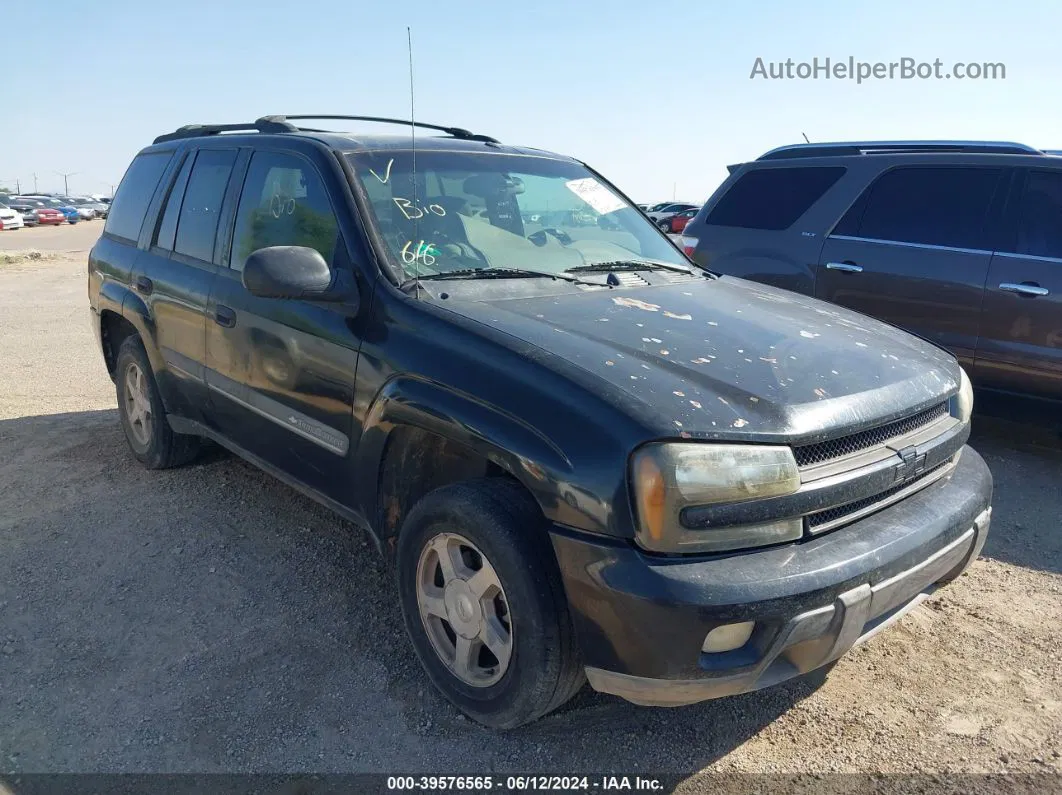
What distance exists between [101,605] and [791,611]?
269cm

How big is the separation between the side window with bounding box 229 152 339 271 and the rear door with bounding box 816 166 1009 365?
12.0ft

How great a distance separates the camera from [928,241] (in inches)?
208

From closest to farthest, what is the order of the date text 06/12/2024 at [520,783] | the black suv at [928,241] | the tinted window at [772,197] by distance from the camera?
the date text 06/12/2024 at [520,783], the black suv at [928,241], the tinted window at [772,197]

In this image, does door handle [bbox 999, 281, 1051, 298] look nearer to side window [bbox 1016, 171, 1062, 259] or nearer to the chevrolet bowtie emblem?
side window [bbox 1016, 171, 1062, 259]

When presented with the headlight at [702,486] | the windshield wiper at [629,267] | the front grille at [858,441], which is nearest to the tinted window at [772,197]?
the windshield wiper at [629,267]

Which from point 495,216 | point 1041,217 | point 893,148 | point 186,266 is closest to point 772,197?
point 893,148

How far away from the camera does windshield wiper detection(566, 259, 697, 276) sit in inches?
134

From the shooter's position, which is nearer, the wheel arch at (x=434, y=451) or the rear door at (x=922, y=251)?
the wheel arch at (x=434, y=451)

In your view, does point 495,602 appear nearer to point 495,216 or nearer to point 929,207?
point 495,216

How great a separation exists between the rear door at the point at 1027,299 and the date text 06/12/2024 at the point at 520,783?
3679 millimetres

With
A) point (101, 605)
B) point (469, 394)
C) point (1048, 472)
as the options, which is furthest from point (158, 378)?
point (1048, 472)

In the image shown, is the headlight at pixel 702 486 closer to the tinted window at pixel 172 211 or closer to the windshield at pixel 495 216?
the windshield at pixel 495 216

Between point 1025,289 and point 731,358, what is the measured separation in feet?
10.7

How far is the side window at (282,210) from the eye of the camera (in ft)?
10.6
